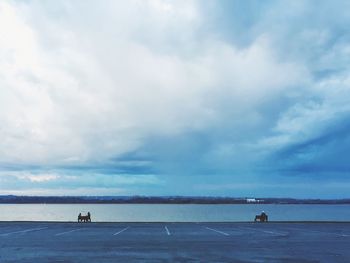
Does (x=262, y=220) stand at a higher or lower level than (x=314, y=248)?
higher

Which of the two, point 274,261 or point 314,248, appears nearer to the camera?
point 274,261

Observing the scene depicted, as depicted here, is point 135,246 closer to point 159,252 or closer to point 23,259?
point 159,252

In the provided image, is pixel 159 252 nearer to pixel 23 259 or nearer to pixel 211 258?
pixel 211 258

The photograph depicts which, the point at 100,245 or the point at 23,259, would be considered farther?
the point at 100,245

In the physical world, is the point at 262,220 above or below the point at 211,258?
above

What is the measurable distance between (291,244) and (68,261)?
1244 centimetres

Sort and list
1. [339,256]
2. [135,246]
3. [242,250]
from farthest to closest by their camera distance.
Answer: [135,246] → [242,250] → [339,256]

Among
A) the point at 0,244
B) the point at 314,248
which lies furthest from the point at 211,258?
the point at 0,244

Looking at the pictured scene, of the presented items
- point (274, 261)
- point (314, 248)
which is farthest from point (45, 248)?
point (314, 248)

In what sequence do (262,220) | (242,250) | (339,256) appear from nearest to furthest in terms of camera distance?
(339,256)
(242,250)
(262,220)

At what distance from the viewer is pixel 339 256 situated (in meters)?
20.8

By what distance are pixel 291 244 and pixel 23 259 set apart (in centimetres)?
1353

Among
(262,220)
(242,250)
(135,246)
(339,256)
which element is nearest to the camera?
(339,256)

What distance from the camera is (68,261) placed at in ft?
61.9
